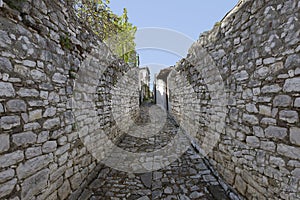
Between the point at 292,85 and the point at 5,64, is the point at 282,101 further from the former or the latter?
the point at 5,64

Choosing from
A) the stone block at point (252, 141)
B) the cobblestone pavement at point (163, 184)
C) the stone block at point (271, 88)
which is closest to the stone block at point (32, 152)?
the cobblestone pavement at point (163, 184)

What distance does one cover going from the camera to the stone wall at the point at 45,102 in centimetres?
150

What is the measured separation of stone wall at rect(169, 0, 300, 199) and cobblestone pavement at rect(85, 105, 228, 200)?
1.28 feet

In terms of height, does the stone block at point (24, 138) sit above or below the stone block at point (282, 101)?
below

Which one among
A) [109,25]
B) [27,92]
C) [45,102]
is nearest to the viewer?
[27,92]

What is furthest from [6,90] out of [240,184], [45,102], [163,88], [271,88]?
[163,88]

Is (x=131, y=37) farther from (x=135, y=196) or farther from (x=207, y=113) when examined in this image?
(x=135, y=196)

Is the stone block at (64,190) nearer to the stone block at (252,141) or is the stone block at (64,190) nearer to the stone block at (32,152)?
the stone block at (32,152)

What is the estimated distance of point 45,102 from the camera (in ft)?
6.35

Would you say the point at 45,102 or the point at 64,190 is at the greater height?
the point at 45,102

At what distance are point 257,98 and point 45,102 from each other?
302 cm

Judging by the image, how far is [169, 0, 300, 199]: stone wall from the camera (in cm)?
164

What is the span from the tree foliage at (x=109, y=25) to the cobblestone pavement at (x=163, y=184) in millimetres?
5247

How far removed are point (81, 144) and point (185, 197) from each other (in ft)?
6.93
